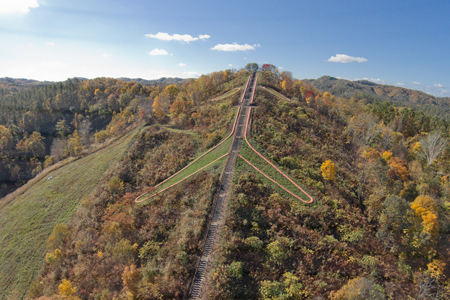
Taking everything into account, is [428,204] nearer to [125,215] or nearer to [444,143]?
[444,143]

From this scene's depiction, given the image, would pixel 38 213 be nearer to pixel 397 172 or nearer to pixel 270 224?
pixel 270 224

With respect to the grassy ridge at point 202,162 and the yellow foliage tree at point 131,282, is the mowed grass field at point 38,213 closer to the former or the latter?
the grassy ridge at point 202,162

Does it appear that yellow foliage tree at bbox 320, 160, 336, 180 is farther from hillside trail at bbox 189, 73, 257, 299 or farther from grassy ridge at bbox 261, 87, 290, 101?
grassy ridge at bbox 261, 87, 290, 101

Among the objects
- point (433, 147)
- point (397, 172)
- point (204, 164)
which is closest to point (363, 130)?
point (433, 147)

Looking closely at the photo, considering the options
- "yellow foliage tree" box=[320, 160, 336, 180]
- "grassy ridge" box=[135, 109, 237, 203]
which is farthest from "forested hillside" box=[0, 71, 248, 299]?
"yellow foliage tree" box=[320, 160, 336, 180]

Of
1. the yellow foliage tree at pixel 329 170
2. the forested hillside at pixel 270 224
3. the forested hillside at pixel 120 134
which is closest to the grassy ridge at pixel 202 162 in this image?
the forested hillside at pixel 270 224
